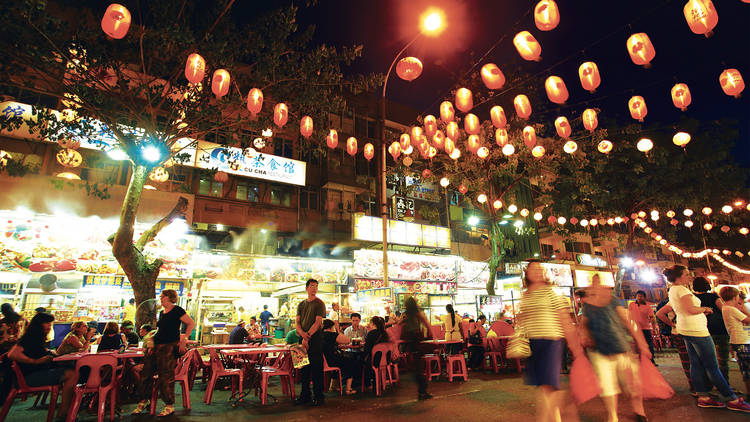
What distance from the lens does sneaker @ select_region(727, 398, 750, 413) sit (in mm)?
5155

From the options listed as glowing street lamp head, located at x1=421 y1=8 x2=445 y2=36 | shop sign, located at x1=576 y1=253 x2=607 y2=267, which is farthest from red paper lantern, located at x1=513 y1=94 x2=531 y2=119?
shop sign, located at x1=576 y1=253 x2=607 y2=267

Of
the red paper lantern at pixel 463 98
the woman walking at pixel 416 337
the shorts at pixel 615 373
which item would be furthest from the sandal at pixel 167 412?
the red paper lantern at pixel 463 98

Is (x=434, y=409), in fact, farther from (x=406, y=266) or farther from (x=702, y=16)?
(x=406, y=266)

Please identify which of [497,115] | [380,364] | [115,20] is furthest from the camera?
[497,115]

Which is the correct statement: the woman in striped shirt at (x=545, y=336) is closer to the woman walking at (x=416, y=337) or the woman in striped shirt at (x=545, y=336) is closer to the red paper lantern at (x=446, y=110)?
the woman walking at (x=416, y=337)

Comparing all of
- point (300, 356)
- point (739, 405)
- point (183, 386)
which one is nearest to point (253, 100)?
point (300, 356)

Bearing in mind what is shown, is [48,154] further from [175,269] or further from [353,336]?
[353,336]

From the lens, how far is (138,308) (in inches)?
351

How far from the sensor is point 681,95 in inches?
355

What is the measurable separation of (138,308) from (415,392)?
266 inches

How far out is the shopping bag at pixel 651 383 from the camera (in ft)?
15.2

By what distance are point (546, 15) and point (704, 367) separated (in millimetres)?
6315

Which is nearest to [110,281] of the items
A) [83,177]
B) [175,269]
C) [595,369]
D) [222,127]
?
[175,269]

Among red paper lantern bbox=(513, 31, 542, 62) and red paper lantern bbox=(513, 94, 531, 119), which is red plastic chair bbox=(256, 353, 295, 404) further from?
red paper lantern bbox=(513, 94, 531, 119)
